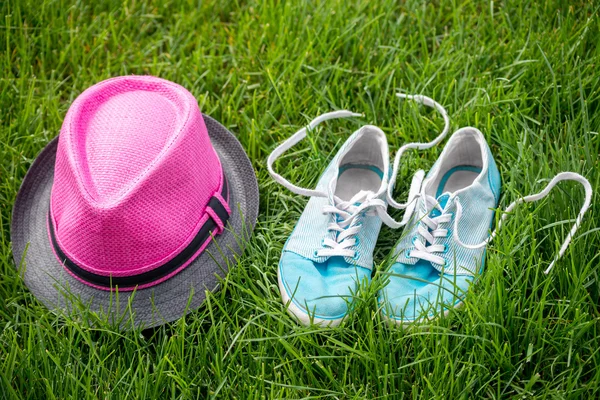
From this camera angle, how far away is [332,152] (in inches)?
89.9

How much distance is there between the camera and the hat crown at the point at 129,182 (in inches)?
68.2

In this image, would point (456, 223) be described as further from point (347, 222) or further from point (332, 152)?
point (332, 152)

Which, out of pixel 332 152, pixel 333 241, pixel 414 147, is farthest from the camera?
pixel 332 152

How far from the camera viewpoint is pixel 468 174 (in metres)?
2.19

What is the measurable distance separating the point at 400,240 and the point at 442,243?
4.9 inches

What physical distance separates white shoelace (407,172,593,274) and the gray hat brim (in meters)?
0.52

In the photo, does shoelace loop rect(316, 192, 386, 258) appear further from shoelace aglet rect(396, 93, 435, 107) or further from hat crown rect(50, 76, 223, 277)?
shoelace aglet rect(396, 93, 435, 107)

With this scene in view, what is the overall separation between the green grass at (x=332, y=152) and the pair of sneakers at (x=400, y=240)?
0.20 feet

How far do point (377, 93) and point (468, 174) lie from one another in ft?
1.58

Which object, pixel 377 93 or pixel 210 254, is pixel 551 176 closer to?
pixel 377 93

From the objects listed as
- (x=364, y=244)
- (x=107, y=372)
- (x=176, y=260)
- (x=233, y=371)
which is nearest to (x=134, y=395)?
(x=107, y=372)

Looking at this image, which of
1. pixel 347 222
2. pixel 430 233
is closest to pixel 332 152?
pixel 347 222

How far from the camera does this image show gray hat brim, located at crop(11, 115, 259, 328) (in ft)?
5.98

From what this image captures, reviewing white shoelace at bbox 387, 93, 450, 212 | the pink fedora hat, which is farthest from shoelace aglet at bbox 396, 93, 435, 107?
the pink fedora hat
